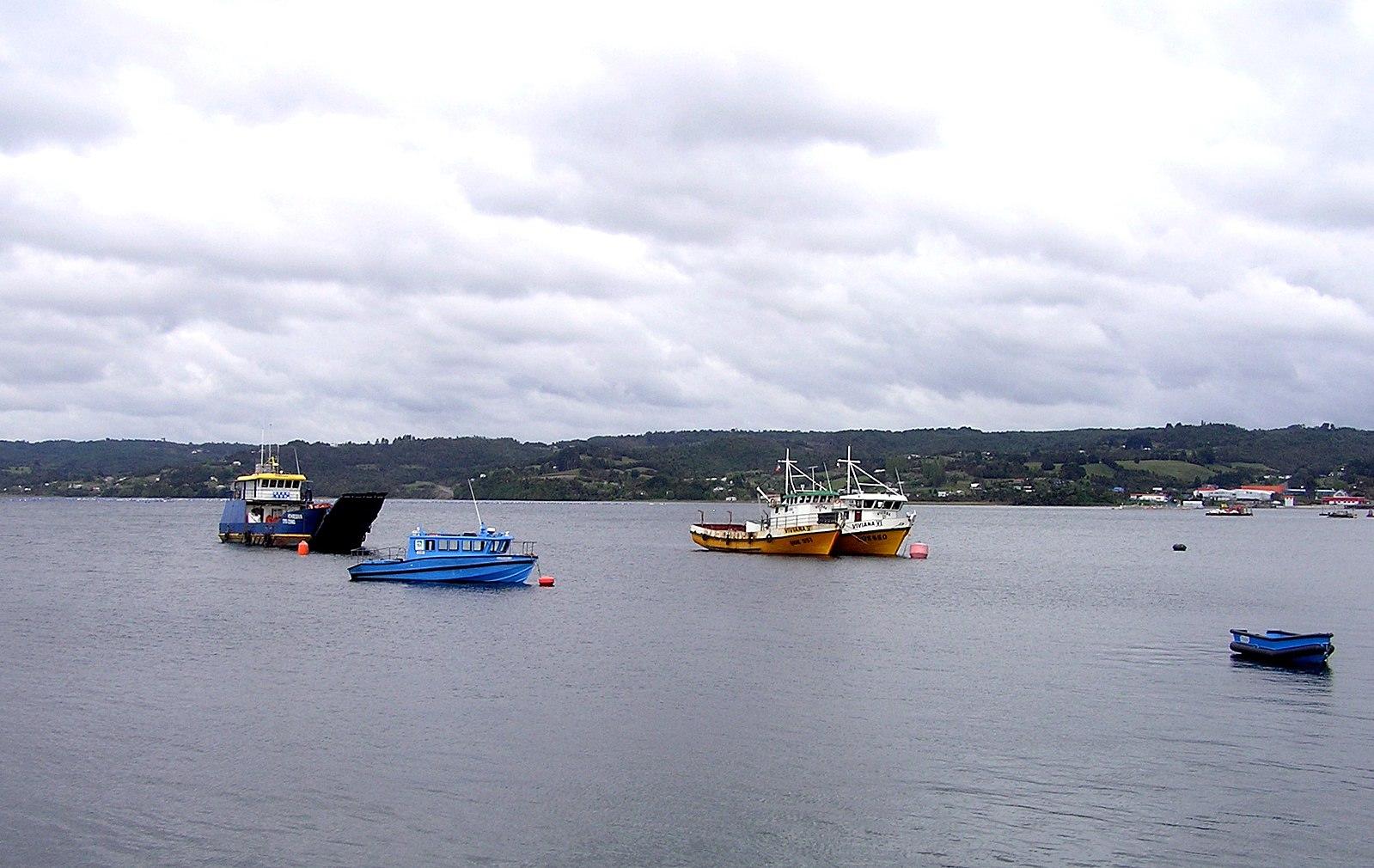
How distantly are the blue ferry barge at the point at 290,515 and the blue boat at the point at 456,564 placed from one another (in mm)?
21521

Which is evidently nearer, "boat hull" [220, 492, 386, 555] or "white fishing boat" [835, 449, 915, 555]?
"white fishing boat" [835, 449, 915, 555]

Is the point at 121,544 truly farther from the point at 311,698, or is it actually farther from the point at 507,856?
the point at 507,856

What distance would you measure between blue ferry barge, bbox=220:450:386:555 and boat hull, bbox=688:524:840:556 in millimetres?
30224

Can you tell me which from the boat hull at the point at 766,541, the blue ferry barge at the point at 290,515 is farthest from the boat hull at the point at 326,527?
the boat hull at the point at 766,541

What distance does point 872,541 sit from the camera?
10206cm

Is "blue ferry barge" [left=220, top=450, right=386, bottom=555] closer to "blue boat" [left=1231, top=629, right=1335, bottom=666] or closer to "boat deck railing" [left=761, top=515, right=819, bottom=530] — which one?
"boat deck railing" [left=761, top=515, right=819, bottom=530]

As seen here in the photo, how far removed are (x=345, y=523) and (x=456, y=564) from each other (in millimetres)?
30035

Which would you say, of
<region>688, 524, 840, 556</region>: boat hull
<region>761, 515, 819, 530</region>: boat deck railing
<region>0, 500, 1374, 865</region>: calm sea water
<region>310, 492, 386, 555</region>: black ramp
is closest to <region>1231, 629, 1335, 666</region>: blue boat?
<region>0, 500, 1374, 865</region>: calm sea water

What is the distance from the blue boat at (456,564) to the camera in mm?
75625

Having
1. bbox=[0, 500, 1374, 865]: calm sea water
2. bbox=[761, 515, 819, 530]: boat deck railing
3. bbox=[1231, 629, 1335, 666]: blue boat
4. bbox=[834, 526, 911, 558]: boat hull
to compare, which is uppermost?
bbox=[761, 515, 819, 530]: boat deck railing

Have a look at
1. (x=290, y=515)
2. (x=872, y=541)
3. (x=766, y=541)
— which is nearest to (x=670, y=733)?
(x=872, y=541)

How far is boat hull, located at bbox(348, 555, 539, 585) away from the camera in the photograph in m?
75.6

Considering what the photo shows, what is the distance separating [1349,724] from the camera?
35031 mm

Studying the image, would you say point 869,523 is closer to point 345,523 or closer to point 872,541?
point 872,541
